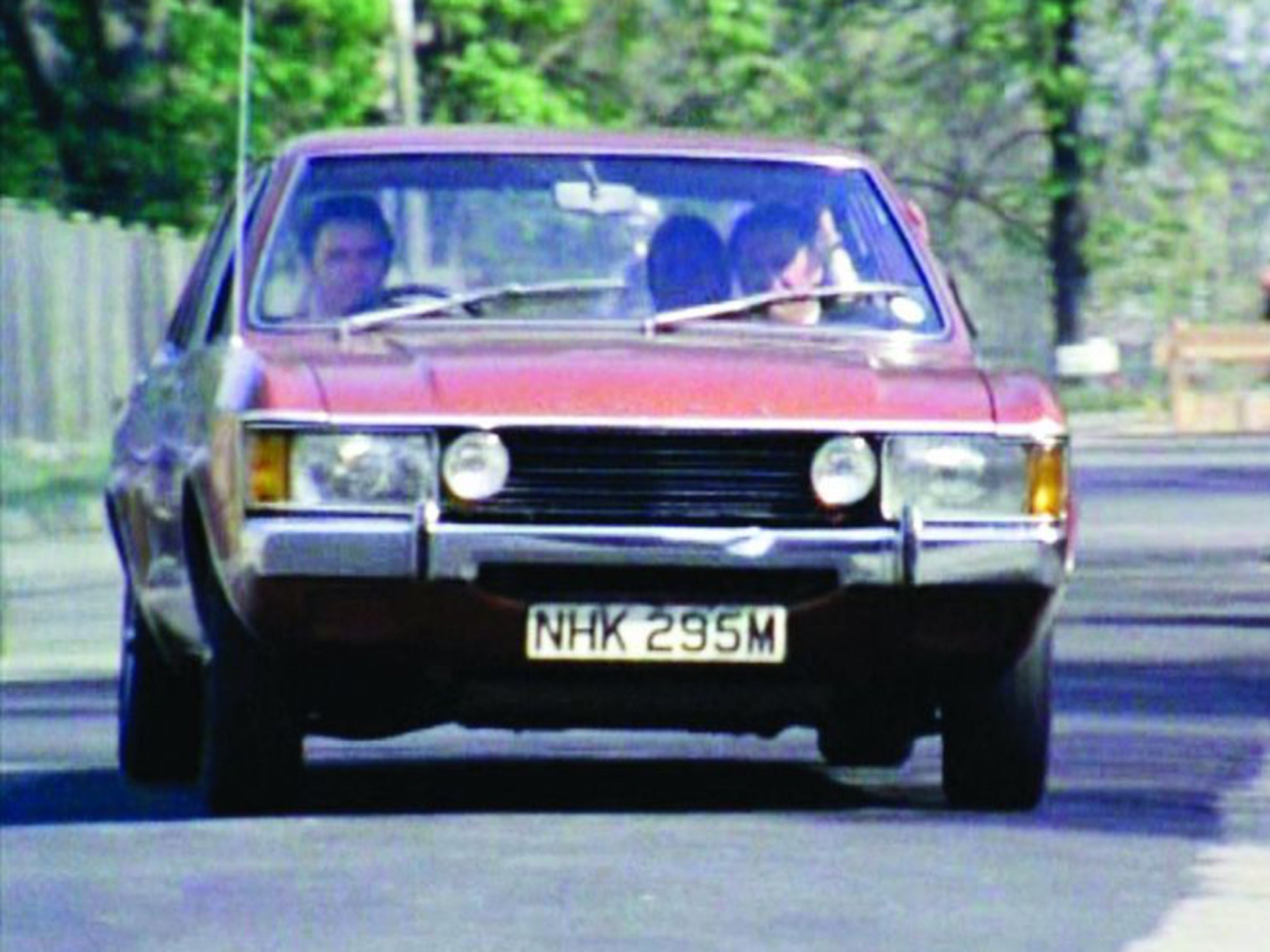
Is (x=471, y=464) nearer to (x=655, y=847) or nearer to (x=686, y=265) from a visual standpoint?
(x=655, y=847)

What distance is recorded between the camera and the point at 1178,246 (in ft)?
241

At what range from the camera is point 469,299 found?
11641mm

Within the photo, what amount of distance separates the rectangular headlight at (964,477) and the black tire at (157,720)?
7.64 feet

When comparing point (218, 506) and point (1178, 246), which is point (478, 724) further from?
point (1178, 246)

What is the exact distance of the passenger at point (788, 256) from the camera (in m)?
11.8

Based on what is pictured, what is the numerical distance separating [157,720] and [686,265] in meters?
1.79

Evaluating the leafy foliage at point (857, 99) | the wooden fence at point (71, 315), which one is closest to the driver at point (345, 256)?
the leafy foliage at point (857, 99)

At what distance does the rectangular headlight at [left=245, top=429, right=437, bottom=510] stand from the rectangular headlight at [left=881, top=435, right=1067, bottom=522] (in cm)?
88

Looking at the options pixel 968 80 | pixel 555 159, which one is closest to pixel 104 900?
pixel 555 159

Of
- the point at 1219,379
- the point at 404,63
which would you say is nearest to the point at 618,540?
the point at 404,63

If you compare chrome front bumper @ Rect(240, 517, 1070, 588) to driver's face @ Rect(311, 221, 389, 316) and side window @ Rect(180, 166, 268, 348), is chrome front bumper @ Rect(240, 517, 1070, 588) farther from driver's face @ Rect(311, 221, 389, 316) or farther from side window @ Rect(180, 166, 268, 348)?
side window @ Rect(180, 166, 268, 348)

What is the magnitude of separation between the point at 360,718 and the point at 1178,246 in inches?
2468

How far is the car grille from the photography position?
35.3ft

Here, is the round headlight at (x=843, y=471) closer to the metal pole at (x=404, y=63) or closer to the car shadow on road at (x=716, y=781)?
A: the car shadow on road at (x=716, y=781)
